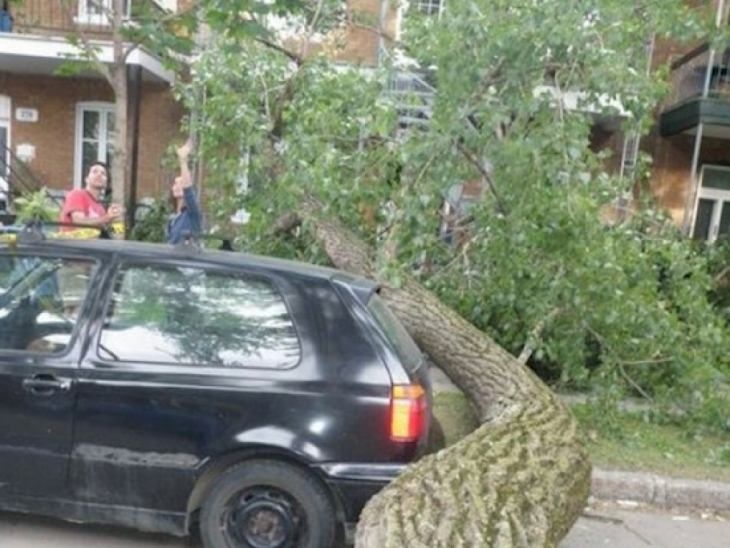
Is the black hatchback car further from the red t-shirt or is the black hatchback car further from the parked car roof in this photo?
the red t-shirt

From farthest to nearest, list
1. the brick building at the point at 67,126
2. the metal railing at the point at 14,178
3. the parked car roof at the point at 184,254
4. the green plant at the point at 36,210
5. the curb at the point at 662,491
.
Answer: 1. the brick building at the point at 67,126
2. the metal railing at the point at 14,178
3. the green plant at the point at 36,210
4. the curb at the point at 662,491
5. the parked car roof at the point at 184,254

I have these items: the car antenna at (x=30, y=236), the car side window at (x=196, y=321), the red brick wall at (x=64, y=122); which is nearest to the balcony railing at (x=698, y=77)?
the red brick wall at (x=64, y=122)

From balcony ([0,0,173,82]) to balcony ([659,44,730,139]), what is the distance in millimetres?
8534

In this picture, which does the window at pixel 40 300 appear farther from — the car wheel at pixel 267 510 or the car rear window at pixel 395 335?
the car rear window at pixel 395 335

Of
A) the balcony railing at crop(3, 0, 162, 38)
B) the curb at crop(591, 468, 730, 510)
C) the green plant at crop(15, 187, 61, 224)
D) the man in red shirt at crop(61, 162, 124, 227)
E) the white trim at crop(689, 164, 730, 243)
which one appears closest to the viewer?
the curb at crop(591, 468, 730, 510)

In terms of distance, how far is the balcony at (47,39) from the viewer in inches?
438

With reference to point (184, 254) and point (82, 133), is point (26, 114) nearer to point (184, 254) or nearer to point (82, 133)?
point (82, 133)

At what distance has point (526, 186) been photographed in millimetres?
5324

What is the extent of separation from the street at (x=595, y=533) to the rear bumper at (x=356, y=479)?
36.8 inches

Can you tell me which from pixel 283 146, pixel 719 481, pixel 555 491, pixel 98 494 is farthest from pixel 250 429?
pixel 283 146

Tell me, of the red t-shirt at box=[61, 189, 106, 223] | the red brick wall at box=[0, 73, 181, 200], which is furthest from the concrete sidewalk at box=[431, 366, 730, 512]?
the red brick wall at box=[0, 73, 181, 200]

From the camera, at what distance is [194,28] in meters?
6.59

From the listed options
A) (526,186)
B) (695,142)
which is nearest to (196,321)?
(526,186)

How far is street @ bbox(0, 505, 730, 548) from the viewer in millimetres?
3508
